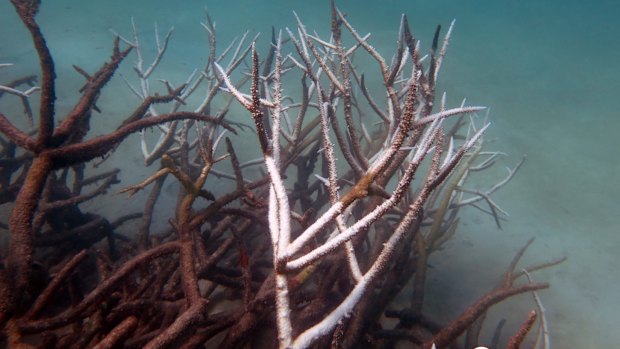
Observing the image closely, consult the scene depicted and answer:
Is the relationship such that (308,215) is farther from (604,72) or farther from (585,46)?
(585,46)

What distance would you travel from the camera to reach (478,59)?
46.2 ft

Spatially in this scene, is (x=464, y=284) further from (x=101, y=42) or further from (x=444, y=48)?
(x=101, y=42)

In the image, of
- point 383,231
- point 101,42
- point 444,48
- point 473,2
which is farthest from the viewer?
point 473,2

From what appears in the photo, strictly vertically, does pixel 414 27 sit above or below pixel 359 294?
above

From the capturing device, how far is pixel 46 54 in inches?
78.7

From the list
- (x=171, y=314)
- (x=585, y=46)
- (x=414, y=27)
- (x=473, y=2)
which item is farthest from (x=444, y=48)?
(x=473, y=2)

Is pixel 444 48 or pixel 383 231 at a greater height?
pixel 444 48

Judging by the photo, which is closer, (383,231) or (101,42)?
(383,231)

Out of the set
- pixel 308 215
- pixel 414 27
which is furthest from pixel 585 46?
pixel 308 215

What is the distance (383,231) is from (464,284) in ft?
5.15

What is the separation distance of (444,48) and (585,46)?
71.5ft

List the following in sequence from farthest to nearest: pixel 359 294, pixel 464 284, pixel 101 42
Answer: pixel 101 42, pixel 464 284, pixel 359 294

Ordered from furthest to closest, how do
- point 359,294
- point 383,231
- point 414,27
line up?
point 414,27
point 383,231
point 359,294

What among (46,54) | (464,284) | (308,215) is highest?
(46,54)
